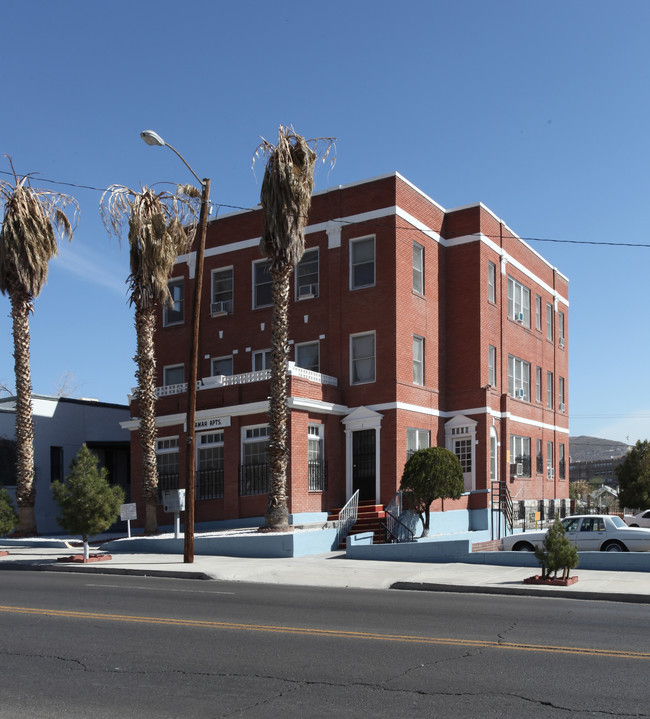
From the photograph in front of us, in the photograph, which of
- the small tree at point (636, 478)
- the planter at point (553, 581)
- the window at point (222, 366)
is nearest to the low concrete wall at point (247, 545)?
the planter at point (553, 581)

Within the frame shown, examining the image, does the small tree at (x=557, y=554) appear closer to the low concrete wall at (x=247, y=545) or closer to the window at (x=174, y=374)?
the low concrete wall at (x=247, y=545)

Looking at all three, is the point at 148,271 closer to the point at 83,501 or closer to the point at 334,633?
the point at 83,501

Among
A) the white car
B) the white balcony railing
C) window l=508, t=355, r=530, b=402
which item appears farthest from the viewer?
window l=508, t=355, r=530, b=402

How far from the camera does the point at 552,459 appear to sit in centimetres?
4094

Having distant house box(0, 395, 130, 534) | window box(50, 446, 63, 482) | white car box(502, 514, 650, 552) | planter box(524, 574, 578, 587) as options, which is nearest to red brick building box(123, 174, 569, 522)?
distant house box(0, 395, 130, 534)

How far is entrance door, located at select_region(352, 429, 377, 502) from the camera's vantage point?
30344 millimetres

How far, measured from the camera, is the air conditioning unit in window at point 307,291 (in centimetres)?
3228

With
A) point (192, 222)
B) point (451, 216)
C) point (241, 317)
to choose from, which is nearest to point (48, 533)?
point (241, 317)

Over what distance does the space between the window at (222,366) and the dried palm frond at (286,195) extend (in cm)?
909

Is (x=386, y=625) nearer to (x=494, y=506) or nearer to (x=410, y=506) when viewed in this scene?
(x=410, y=506)

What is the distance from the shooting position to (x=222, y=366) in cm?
3491

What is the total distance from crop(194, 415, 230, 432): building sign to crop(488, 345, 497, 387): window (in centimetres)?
1070

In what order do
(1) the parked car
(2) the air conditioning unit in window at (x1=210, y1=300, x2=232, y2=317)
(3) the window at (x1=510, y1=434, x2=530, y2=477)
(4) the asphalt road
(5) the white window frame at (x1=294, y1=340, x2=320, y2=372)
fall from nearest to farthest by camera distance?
1. (4) the asphalt road
2. (5) the white window frame at (x1=294, y1=340, x2=320, y2=372)
3. (2) the air conditioning unit in window at (x1=210, y1=300, x2=232, y2=317)
4. (3) the window at (x1=510, y1=434, x2=530, y2=477)
5. (1) the parked car

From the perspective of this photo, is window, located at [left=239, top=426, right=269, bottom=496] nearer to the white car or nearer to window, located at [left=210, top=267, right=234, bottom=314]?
window, located at [left=210, top=267, right=234, bottom=314]
